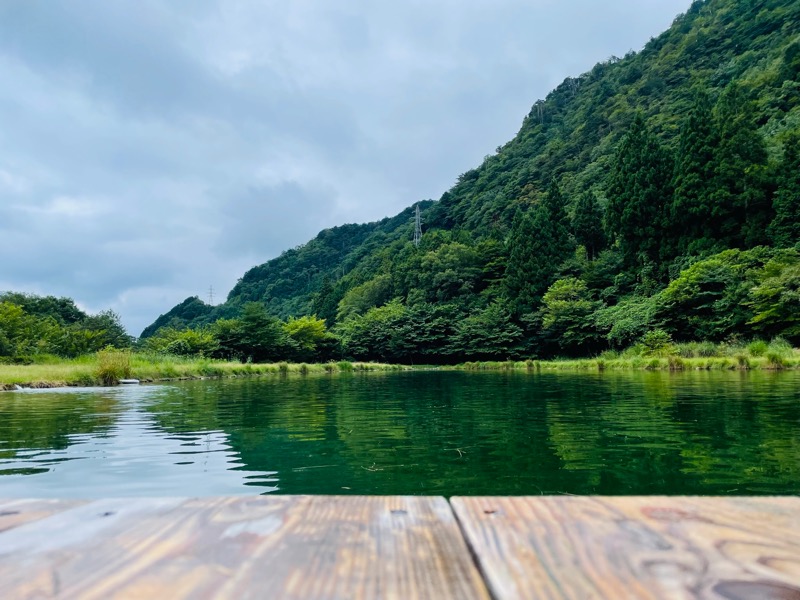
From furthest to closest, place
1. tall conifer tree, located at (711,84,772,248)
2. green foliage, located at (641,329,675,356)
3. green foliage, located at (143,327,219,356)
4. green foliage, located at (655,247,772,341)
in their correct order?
green foliage, located at (143,327,219,356), tall conifer tree, located at (711,84,772,248), green foliage, located at (655,247,772,341), green foliage, located at (641,329,675,356)

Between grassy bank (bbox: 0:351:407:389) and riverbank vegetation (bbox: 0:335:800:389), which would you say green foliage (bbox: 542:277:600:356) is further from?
grassy bank (bbox: 0:351:407:389)

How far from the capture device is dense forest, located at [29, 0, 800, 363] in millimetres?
27297

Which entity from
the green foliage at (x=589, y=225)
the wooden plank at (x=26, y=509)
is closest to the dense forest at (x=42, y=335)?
the wooden plank at (x=26, y=509)

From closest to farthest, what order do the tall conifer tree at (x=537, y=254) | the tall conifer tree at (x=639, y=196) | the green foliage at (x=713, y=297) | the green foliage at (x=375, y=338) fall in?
the green foliage at (x=713, y=297), the tall conifer tree at (x=639, y=196), the tall conifer tree at (x=537, y=254), the green foliage at (x=375, y=338)

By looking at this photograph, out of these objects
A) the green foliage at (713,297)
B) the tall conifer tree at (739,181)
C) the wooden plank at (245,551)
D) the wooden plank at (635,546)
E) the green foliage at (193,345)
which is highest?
the tall conifer tree at (739,181)

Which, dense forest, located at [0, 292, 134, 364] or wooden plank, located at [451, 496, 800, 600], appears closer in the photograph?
wooden plank, located at [451, 496, 800, 600]

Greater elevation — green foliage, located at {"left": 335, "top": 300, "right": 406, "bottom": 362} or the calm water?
green foliage, located at {"left": 335, "top": 300, "right": 406, "bottom": 362}

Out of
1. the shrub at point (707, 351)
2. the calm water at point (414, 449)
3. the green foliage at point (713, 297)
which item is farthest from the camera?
the green foliage at point (713, 297)

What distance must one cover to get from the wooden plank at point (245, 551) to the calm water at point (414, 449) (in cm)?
231

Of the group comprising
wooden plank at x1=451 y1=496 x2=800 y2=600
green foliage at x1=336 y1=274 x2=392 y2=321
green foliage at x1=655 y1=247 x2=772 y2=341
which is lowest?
wooden plank at x1=451 y1=496 x2=800 y2=600

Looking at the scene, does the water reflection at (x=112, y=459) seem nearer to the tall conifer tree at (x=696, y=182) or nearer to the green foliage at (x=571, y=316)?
the green foliage at (x=571, y=316)

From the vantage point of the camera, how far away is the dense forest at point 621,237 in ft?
89.6

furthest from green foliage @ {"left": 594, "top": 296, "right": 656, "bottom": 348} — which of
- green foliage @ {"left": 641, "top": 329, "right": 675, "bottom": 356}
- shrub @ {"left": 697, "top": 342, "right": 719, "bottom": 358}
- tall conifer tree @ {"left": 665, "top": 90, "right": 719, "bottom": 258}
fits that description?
shrub @ {"left": 697, "top": 342, "right": 719, "bottom": 358}

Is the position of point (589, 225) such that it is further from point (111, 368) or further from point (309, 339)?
point (111, 368)
